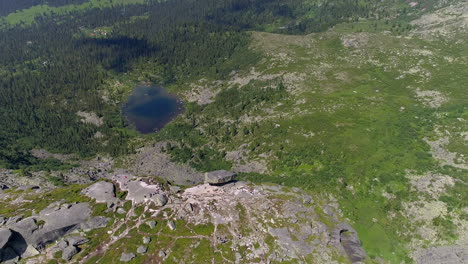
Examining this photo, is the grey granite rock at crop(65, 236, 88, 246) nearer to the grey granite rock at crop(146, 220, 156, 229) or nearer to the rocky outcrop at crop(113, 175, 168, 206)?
the grey granite rock at crop(146, 220, 156, 229)

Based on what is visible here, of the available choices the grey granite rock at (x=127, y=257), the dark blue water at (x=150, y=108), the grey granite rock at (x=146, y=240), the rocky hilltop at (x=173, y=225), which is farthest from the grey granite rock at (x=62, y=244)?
the dark blue water at (x=150, y=108)

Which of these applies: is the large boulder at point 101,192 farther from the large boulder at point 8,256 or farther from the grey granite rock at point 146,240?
the large boulder at point 8,256

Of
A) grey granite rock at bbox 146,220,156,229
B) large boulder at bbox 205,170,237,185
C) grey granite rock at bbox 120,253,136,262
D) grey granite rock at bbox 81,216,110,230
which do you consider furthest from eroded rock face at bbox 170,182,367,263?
grey granite rock at bbox 81,216,110,230

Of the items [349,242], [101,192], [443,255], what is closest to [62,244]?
[101,192]

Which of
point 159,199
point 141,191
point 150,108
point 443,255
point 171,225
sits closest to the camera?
point 443,255

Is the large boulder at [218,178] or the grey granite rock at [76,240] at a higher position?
the large boulder at [218,178]

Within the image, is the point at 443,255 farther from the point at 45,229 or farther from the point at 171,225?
the point at 45,229
